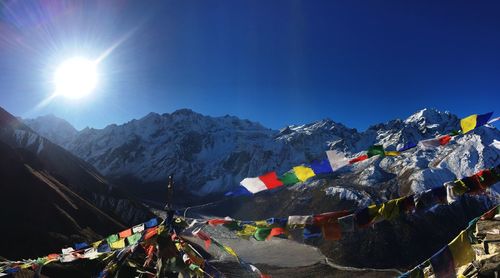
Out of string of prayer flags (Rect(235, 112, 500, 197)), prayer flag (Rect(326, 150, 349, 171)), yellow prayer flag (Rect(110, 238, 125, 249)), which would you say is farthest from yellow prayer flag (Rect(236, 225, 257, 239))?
yellow prayer flag (Rect(110, 238, 125, 249))

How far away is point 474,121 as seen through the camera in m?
9.80

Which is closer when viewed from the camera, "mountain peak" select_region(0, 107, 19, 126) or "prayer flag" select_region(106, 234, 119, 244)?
"prayer flag" select_region(106, 234, 119, 244)

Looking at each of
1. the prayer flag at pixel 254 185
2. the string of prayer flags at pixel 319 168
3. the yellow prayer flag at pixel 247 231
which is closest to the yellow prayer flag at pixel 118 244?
the yellow prayer flag at pixel 247 231

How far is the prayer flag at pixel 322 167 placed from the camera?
11195 mm

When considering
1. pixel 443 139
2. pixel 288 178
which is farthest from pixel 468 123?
pixel 288 178

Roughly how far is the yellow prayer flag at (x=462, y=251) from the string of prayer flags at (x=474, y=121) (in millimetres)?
2648

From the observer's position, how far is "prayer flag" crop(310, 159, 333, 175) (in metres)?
11.2

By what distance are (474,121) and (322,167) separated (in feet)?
13.3

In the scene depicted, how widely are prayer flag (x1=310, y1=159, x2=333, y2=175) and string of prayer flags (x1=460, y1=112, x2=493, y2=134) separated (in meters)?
3.58

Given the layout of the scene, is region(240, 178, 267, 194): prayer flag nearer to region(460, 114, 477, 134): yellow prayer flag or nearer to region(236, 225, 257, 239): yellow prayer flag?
region(236, 225, 257, 239): yellow prayer flag

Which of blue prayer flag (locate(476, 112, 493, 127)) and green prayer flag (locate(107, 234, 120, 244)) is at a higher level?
green prayer flag (locate(107, 234, 120, 244))

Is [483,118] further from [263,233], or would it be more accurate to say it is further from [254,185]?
[263,233]

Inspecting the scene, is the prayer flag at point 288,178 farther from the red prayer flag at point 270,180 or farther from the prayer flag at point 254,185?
the prayer flag at point 254,185

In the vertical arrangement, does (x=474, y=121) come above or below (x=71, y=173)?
below
